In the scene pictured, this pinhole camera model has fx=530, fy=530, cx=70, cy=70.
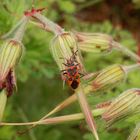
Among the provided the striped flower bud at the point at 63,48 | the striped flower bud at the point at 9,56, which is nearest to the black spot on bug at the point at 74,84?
the striped flower bud at the point at 63,48

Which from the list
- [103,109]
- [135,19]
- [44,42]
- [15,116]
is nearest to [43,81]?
[15,116]

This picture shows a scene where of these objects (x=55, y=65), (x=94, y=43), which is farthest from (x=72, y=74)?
(x=55, y=65)

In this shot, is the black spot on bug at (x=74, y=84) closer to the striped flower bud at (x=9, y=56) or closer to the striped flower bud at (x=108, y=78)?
the striped flower bud at (x=108, y=78)

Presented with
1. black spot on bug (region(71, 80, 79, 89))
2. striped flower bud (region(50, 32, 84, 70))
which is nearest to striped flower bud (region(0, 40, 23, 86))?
striped flower bud (region(50, 32, 84, 70))

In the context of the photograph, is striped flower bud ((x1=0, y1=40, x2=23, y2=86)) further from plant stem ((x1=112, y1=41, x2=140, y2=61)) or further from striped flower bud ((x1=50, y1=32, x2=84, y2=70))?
plant stem ((x1=112, y1=41, x2=140, y2=61))

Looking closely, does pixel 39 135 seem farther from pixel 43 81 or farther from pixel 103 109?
pixel 103 109

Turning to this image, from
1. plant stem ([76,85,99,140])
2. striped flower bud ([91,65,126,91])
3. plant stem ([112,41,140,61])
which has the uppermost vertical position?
plant stem ([112,41,140,61])

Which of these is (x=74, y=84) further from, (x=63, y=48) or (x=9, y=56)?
(x=9, y=56)
